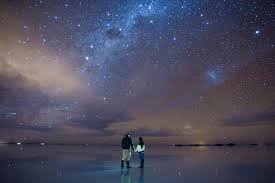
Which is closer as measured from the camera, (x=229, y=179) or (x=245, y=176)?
(x=229, y=179)

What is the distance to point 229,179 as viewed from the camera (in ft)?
46.4

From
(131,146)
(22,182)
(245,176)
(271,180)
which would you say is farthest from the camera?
(131,146)

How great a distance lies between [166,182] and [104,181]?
2.52 metres

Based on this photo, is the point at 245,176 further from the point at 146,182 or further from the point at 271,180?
the point at 146,182

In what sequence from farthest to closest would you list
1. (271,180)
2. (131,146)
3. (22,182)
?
(131,146) → (271,180) → (22,182)

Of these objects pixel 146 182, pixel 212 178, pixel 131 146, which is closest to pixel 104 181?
pixel 146 182

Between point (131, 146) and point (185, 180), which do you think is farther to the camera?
point (131, 146)

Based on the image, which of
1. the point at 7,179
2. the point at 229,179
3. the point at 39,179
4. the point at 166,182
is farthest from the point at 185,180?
the point at 7,179

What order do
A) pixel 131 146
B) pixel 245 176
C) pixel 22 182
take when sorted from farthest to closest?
pixel 131 146 → pixel 245 176 → pixel 22 182

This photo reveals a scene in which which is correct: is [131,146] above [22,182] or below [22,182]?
above

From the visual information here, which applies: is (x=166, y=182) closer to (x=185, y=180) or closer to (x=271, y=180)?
(x=185, y=180)

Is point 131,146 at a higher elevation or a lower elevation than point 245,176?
higher

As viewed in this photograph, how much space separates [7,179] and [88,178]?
11.0 ft

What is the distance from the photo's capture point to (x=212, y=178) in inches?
567
